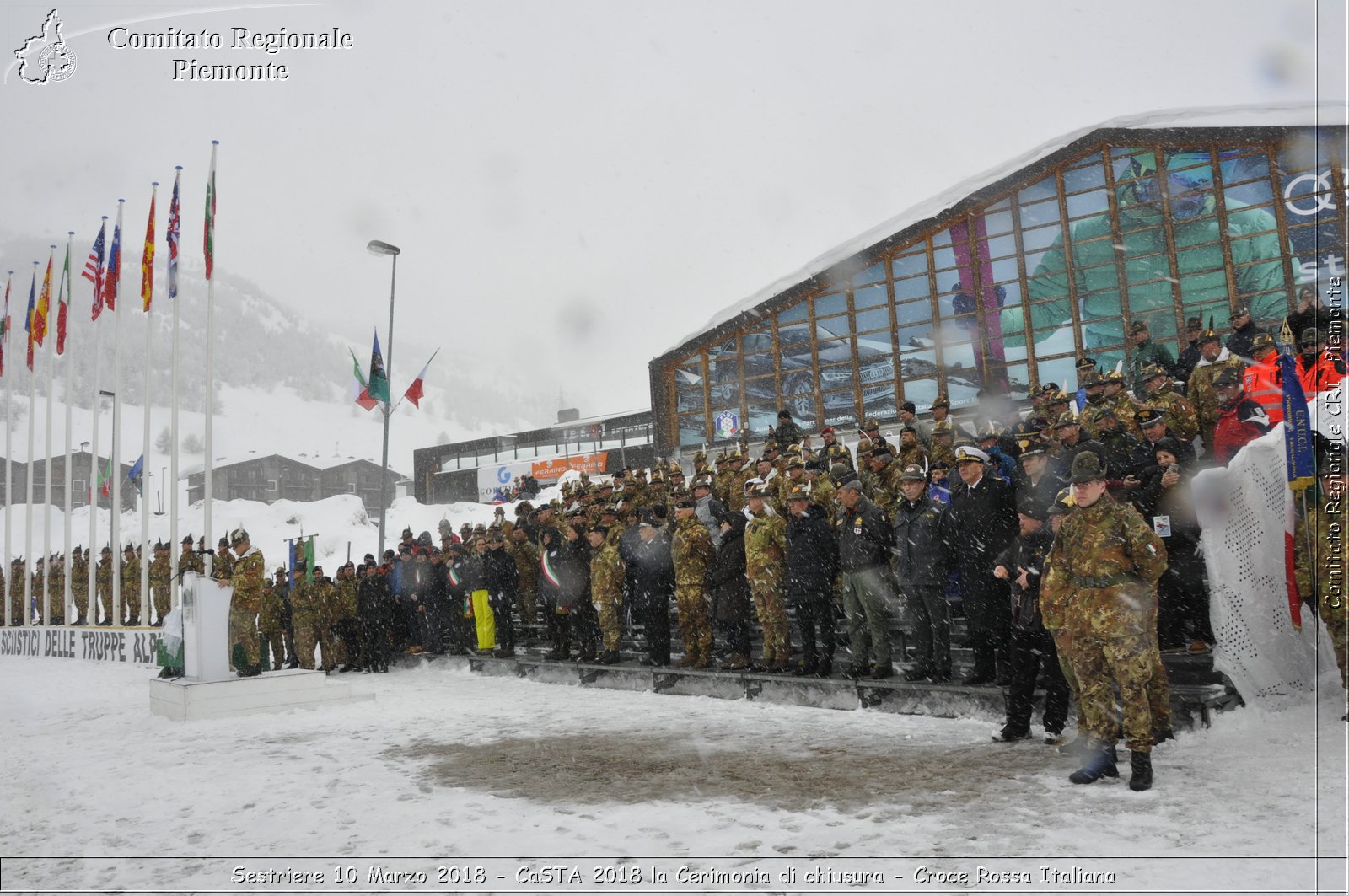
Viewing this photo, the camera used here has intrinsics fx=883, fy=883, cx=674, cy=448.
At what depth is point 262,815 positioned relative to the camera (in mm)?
5301

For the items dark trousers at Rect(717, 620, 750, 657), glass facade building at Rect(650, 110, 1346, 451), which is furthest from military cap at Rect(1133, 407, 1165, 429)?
glass facade building at Rect(650, 110, 1346, 451)

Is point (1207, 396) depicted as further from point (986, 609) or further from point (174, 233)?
point (174, 233)

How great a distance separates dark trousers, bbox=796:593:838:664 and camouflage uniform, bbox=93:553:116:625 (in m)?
21.7

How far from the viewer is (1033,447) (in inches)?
277

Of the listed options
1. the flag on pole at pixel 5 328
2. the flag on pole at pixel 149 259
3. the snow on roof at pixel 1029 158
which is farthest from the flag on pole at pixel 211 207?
the snow on roof at pixel 1029 158

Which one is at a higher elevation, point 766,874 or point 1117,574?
point 1117,574

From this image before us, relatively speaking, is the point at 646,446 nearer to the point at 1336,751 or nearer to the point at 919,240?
the point at 919,240

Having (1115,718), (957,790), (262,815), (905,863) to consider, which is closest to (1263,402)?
(1115,718)

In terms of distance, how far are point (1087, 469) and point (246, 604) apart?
10.4 m

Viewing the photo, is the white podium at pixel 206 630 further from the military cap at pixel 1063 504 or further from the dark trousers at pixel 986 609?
the military cap at pixel 1063 504

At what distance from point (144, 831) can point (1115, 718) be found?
222 inches

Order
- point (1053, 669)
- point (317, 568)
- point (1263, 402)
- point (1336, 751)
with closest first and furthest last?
point (1336, 751), point (1053, 669), point (1263, 402), point (317, 568)

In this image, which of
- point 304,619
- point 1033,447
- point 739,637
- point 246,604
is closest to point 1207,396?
point 1033,447

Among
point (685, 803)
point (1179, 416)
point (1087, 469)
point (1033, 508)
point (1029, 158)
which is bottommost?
point (685, 803)
